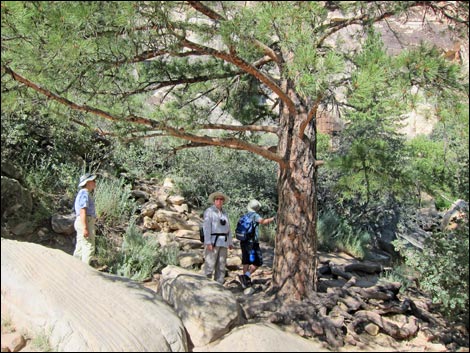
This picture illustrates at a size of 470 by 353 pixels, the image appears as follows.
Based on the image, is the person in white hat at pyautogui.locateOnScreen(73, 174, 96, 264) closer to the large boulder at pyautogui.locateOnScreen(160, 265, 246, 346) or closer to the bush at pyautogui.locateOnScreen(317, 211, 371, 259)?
the large boulder at pyautogui.locateOnScreen(160, 265, 246, 346)

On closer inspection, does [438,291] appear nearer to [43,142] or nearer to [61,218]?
[61,218]

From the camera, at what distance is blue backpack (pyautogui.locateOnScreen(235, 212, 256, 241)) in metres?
6.57

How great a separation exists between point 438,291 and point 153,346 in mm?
2916

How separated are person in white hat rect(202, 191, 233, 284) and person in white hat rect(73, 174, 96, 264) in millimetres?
1412

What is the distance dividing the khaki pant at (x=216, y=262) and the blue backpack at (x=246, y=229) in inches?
19.4

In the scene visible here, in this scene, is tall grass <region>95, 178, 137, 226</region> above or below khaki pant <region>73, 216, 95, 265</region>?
above

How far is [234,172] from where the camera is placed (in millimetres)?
10641

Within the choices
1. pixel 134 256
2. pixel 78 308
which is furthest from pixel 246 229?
pixel 78 308

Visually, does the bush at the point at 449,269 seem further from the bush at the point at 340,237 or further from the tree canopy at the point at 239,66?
the bush at the point at 340,237

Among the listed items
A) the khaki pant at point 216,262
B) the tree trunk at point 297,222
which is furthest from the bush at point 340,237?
the tree trunk at point 297,222

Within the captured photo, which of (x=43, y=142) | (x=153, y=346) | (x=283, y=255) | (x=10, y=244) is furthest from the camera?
(x=43, y=142)

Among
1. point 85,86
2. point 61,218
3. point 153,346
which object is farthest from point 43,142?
point 153,346

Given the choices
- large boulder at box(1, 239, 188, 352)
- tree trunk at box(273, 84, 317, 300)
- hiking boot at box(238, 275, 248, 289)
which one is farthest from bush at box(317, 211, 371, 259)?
large boulder at box(1, 239, 188, 352)

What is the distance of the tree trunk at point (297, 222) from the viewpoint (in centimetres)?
543
